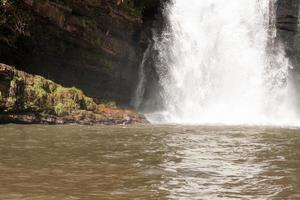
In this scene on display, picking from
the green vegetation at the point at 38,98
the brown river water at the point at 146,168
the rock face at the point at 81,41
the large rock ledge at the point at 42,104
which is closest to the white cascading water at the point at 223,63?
the rock face at the point at 81,41

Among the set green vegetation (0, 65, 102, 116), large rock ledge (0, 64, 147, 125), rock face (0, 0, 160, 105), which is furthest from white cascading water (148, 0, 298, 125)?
green vegetation (0, 65, 102, 116)

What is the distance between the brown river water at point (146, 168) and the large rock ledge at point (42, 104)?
6.93 meters

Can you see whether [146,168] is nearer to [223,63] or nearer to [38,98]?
[38,98]

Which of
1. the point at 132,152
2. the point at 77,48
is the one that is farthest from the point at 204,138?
the point at 77,48

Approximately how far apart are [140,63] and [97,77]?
3.57 metres

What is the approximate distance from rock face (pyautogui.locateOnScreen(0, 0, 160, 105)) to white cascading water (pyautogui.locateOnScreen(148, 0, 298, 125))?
2.29m

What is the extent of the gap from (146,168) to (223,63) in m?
24.6

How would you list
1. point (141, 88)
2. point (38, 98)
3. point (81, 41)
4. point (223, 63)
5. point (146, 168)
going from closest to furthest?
point (146, 168), point (38, 98), point (81, 41), point (141, 88), point (223, 63)

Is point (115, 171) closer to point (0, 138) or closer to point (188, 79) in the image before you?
point (0, 138)

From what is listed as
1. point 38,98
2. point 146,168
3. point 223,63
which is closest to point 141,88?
point 223,63

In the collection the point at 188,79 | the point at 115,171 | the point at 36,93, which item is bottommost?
the point at 115,171

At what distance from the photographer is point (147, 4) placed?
107 feet

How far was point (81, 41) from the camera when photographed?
27734 millimetres

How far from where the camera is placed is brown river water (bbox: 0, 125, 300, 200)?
24.0 feet
